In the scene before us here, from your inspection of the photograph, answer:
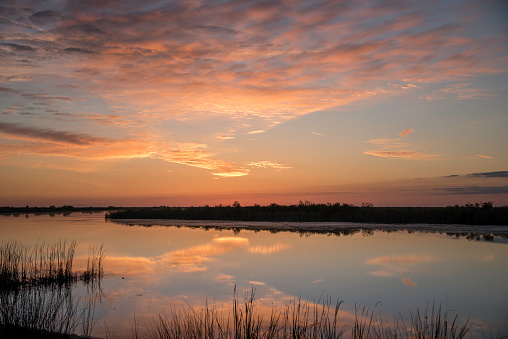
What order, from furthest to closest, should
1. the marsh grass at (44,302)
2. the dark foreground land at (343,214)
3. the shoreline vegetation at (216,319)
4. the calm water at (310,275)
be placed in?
the dark foreground land at (343,214) < the calm water at (310,275) < the marsh grass at (44,302) < the shoreline vegetation at (216,319)

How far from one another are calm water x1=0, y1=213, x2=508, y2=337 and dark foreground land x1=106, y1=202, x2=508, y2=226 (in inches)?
424

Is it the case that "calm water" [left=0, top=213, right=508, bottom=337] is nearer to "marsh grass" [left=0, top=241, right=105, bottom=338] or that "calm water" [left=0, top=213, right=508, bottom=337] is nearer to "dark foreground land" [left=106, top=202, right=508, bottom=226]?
"marsh grass" [left=0, top=241, right=105, bottom=338]

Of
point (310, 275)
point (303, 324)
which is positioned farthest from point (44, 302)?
point (310, 275)

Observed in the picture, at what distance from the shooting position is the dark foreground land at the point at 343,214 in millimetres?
28734

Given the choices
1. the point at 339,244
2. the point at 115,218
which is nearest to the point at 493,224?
the point at 339,244

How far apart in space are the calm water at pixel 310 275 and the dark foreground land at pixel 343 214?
35.3 feet

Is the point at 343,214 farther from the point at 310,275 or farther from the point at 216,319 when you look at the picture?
the point at 216,319

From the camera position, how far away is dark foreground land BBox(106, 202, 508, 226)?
1131 inches

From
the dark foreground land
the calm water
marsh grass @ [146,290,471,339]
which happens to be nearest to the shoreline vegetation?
marsh grass @ [146,290,471,339]

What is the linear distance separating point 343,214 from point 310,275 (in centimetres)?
2430

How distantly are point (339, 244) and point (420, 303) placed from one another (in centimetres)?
1007

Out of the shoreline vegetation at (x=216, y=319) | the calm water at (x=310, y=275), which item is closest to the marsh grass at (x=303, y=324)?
the shoreline vegetation at (x=216, y=319)

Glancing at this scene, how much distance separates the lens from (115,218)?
47812 mm

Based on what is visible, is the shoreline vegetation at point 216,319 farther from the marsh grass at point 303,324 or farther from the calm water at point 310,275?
the calm water at point 310,275
